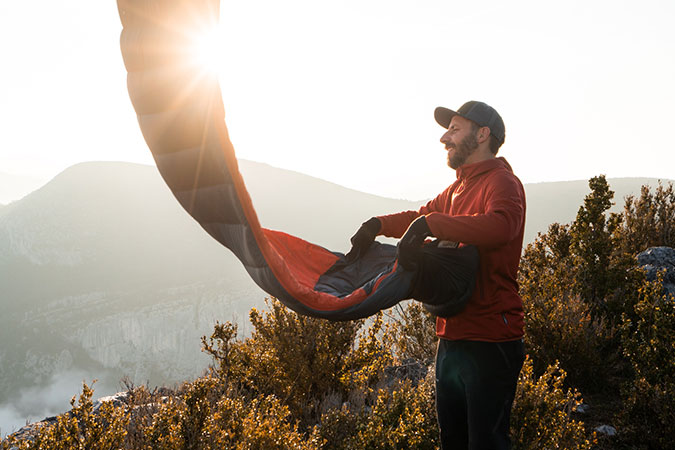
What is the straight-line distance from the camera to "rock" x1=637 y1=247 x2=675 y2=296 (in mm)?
7227

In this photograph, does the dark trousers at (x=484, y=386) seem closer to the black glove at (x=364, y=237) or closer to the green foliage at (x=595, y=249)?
the black glove at (x=364, y=237)

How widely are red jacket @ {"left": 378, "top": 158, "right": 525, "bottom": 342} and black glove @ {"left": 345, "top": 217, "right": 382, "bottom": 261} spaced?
0.61 meters

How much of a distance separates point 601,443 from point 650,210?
815 cm

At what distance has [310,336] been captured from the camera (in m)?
5.74

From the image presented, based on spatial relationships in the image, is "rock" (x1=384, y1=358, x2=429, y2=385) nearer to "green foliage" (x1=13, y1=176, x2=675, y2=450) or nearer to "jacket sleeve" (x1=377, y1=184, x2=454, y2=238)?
"green foliage" (x1=13, y1=176, x2=675, y2=450)

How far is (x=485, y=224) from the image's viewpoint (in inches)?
74.9

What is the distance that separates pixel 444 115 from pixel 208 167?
1588 millimetres

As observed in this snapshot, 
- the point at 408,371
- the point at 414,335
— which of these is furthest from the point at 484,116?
the point at 414,335

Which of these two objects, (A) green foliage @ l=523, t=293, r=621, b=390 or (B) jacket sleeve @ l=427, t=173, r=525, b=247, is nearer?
(B) jacket sleeve @ l=427, t=173, r=525, b=247

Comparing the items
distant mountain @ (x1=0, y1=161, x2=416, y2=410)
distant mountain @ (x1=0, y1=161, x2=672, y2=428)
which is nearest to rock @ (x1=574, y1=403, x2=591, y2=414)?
distant mountain @ (x1=0, y1=161, x2=672, y2=428)

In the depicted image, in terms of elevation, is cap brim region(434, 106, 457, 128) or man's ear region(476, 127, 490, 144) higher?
cap brim region(434, 106, 457, 128)

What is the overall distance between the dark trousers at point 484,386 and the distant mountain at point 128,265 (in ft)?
287

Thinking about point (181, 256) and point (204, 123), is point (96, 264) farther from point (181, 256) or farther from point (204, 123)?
point (204, 123)

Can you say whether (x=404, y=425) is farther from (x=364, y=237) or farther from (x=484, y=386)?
(x=364, y=237)
